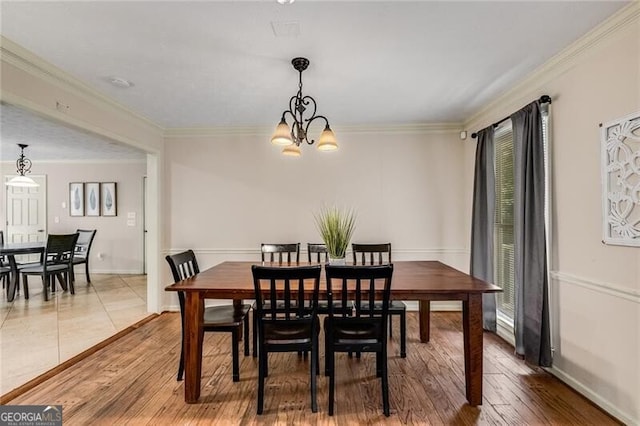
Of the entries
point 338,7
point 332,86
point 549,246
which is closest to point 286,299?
point 338,7

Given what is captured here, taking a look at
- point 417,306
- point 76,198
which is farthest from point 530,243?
point 76,198

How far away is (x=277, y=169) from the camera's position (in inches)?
170

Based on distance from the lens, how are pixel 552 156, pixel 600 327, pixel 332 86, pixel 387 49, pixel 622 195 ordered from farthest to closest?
1. pixel 332 86
2. pixel 552 156
3. pixel 387 49
4. pixel 600 327
5. pixel 622 195

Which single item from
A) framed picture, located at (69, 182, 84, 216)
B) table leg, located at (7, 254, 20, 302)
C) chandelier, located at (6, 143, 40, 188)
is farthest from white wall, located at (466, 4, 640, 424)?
framed picture, located at (69, 182, 84, 216)

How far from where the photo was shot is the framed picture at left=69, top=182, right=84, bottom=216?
6672mm

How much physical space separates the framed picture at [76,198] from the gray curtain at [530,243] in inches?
304

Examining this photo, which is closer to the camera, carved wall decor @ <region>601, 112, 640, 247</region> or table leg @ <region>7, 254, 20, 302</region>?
carved wall decor @ <region>601, 112, 640, 247</region>

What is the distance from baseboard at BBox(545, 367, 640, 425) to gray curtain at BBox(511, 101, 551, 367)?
5.0 inches

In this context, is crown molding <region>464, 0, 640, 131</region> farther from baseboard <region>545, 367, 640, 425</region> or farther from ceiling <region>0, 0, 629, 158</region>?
baseboard <region>545, 367, 640, 425</region>

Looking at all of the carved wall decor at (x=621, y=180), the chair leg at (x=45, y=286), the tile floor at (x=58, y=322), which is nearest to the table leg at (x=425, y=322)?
the carved wall decor at (x=621, y=180)

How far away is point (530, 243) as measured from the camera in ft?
8.57

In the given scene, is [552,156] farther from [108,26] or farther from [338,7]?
[108,26]

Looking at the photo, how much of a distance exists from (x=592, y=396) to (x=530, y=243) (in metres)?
1.10

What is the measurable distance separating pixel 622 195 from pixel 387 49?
5.80 feet
